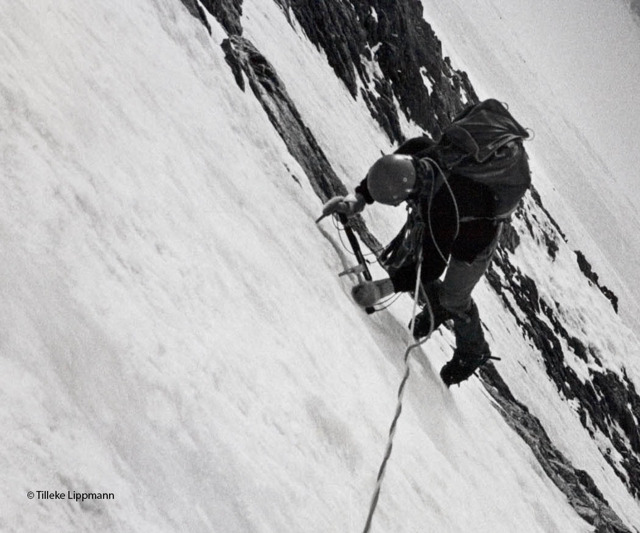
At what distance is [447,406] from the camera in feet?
17.0

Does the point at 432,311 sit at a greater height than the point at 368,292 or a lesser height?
lesser

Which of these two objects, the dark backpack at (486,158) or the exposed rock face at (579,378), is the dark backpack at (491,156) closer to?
the dark backpack at (486,158)

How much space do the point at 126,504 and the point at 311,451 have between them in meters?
1.09

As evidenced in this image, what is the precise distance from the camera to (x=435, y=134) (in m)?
24.1

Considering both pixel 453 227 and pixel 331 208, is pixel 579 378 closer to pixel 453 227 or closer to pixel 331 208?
pixel 453 227

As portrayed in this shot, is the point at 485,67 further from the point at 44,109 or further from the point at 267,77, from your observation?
the point at 44,109

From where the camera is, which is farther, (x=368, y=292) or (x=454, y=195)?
(x=454, y=195)

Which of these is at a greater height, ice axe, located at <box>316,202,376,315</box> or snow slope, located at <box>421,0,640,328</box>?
ice axe, located at <box>316,202,376,315</box>

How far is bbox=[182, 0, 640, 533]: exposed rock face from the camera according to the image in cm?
772

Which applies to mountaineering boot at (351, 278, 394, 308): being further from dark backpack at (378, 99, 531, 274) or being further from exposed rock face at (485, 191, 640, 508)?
exposed rock face at (485, 191, 640, 508)

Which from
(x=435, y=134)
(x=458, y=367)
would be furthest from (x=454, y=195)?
(x=435, y=134)

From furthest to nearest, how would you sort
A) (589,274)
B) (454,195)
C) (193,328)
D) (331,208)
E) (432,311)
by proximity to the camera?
(589,274) < (432,311) < (331,208) < (454,195) < (193,328)

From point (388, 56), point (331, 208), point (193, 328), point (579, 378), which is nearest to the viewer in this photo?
point (193, 328)

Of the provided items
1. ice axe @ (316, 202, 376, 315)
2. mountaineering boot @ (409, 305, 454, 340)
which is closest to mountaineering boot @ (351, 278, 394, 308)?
ice axe @ (316, 202, 376, 315)
